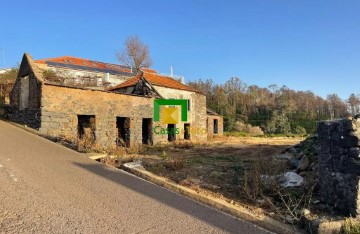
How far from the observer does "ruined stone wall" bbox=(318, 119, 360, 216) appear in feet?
17.2

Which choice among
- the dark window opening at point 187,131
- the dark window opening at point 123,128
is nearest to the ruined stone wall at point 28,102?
the dark window opening at point 123,128

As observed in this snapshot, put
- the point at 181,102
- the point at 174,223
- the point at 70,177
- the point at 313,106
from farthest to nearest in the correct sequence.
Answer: the point at 313,106 < the point at 181,102 < the point at 70,177 < the point at 174,223

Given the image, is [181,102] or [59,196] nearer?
[59,196]

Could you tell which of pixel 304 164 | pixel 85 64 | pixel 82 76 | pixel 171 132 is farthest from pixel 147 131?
pixel 85 64

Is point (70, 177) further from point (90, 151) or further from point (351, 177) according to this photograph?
point (351, 177)

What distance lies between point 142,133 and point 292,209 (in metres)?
16.9

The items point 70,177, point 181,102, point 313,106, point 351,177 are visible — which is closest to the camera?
point 351,177

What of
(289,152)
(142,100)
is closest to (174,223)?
(289,152)

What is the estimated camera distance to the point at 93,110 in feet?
56.1

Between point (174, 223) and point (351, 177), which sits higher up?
point (351, 177)

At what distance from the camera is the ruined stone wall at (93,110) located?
15.1m

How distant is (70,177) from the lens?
7039mm

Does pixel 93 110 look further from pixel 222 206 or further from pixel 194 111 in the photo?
pixel 194 111

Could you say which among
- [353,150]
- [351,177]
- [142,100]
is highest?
[142,100]
